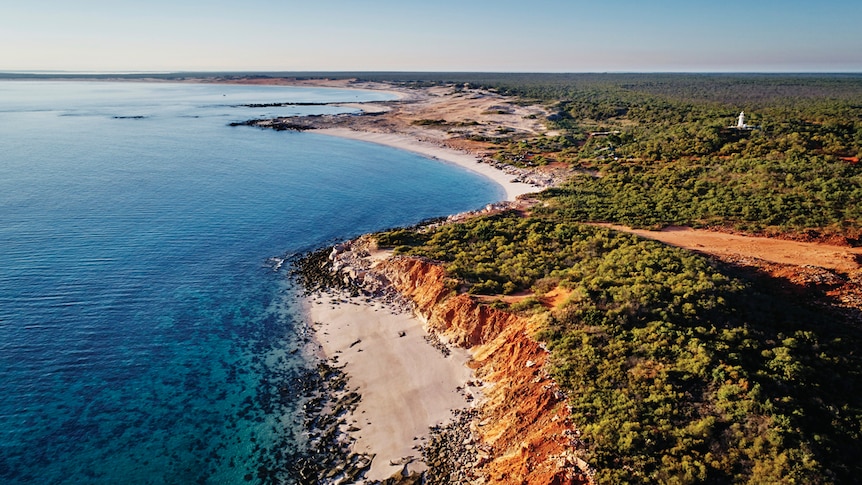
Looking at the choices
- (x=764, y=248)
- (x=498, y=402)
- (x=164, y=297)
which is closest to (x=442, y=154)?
(x=764, y=248)

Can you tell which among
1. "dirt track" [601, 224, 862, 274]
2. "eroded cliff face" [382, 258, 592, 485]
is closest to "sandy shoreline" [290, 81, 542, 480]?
"eroded cliff face" [382, 258, 592, 485]

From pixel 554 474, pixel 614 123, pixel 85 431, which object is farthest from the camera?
pixel 614 123

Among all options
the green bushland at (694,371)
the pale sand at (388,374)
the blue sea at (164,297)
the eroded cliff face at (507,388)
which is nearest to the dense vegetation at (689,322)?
the green bushland at (694,371)

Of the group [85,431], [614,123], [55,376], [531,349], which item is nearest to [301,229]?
[55,376]

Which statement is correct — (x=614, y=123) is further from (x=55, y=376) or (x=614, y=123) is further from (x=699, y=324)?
(x=55, y=376)

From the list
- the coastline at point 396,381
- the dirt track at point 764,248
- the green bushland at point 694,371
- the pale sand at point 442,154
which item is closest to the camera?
the green bushland at point 694,371

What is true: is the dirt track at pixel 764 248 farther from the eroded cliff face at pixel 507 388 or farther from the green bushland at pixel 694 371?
the eroded cliff face at pixel 507 388

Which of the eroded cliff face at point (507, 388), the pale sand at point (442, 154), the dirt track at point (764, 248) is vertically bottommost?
the eroded cliff face at point (507, 388)
